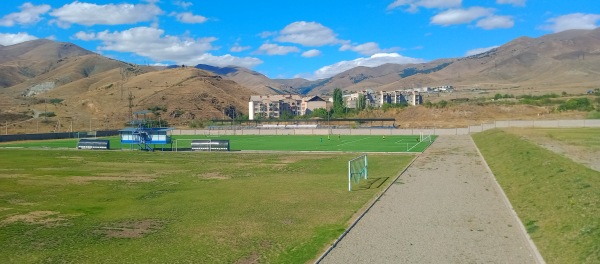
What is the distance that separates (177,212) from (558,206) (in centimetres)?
1481

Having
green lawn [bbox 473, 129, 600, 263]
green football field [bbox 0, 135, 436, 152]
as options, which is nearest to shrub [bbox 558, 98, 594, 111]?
green football field [bbox 0, 135, 436, 152]

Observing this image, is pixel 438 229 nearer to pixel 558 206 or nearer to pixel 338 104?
pixel 558 206

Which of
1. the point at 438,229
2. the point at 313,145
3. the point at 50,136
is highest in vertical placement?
the point at 50,136

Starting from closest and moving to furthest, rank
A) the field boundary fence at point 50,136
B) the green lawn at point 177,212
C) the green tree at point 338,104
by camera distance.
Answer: the green lawn at point 177,212, the field boundary fence at point 50,136, the green tree at point 338,104

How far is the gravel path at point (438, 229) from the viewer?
13.2 meters

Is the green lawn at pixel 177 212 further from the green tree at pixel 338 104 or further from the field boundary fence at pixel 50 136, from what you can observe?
the green tree at pixel 338 104

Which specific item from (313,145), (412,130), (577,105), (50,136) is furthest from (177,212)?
(577,105)

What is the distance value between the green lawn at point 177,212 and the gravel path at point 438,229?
3.84 ft

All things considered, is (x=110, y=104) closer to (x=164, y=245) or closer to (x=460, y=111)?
(x=460, y=111)

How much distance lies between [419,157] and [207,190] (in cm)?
2467

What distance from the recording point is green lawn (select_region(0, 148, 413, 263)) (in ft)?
45.5

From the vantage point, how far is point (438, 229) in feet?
53.2

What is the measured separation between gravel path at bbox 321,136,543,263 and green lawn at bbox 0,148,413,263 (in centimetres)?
117

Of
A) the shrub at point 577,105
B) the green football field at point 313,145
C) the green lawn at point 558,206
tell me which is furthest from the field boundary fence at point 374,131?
the green lawn at point 558,206
